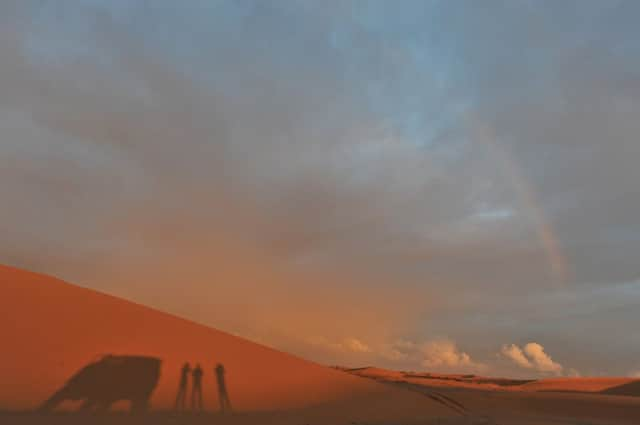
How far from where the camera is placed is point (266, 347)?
89.5ft

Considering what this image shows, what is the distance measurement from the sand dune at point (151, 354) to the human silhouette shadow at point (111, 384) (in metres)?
0.36

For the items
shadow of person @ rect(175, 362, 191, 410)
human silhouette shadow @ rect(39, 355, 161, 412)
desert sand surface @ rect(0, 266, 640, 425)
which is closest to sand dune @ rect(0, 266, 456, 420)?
desert sand surface @ rect(0, 266, 640, 425)

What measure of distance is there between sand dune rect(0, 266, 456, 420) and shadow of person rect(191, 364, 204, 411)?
29 cm

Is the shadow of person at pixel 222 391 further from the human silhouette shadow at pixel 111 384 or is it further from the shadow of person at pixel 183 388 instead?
the human silhouette shadow at pixel 111 384

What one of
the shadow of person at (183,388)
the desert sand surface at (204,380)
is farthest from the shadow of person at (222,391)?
the shadow of person at (183,388)

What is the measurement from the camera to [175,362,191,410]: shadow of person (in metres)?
17.5

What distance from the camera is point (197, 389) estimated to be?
19578 mm

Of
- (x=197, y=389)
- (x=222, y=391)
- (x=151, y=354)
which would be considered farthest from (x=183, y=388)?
(x=151, y=354)

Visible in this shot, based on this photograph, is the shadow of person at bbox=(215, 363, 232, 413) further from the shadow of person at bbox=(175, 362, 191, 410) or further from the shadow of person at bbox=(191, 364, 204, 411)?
the shadow of person at bbox=(175, 362, 191, 410)

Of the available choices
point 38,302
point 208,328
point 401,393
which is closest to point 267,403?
point 401,393

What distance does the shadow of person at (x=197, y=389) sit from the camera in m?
17.8

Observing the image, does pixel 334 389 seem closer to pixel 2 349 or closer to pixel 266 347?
pixel 266 347

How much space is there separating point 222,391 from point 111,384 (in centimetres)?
420

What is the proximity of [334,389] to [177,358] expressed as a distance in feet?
22.9
